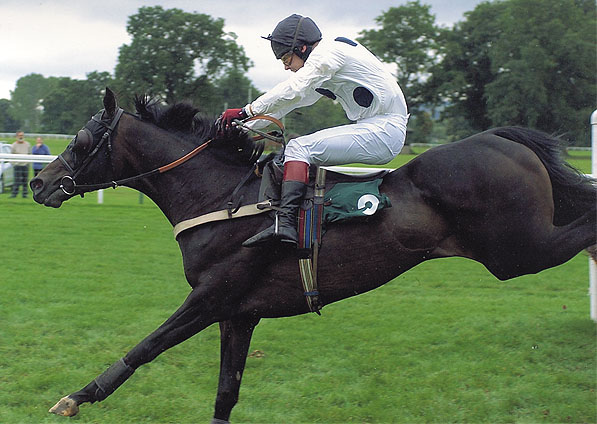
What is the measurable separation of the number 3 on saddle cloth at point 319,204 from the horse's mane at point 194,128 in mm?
262

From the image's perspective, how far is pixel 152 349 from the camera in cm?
336

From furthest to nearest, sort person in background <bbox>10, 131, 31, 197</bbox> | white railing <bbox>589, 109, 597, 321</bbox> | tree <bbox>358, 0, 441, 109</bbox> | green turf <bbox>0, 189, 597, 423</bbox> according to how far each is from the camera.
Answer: tree <bbox>358, 0, 441, 109</bbox> < person in background <bbox>10, 131, 31, 197</bbox> < white railing <bbox>589, 109, 597, 321</bbox> < green turf <bbox>0, 189, 597, 423</bbox>

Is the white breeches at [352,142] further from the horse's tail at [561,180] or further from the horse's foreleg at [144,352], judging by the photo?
the horse's foreleg at [144,352]

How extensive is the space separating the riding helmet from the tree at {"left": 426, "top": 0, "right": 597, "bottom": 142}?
113 ft

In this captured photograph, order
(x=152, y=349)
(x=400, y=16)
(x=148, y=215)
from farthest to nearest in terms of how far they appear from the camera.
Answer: (x=400, y=16)
(x=148, y=215)
(x=152, y=349)

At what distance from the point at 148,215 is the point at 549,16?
133 feet

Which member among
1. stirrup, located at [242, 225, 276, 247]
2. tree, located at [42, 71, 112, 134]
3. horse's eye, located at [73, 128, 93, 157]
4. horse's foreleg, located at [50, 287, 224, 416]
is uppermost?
tree, located at [42, 71, 112, 134]

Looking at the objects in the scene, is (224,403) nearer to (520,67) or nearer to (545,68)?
(520,67)

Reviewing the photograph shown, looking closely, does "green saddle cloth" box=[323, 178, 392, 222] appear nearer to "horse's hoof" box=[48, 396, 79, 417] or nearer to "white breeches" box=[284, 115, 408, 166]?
"white breeches" box=[284, 115, 408, 166]

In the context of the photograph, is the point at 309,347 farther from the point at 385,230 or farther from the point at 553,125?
the point at 553,125

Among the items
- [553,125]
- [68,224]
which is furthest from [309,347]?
[553,125]

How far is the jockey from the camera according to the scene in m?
3.32

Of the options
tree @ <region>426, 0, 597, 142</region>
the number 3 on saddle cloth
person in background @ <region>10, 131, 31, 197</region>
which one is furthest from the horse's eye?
tree @ <region>426, 0, 597, 142</region>

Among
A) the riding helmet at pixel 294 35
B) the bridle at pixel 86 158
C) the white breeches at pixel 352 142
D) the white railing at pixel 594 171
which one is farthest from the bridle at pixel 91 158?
the white railing at pixel 594 171
